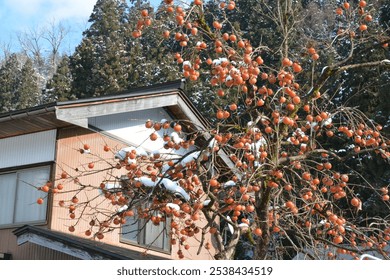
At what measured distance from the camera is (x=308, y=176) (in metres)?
7.06

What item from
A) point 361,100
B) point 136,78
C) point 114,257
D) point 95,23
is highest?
point 95,23

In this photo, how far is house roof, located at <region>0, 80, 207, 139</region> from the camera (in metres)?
10.5

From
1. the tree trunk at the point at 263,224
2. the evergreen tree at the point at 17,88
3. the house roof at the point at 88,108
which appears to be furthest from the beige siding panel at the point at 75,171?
the evergreen tree at the point at 17,88

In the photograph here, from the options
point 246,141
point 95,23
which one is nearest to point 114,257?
point 246,141

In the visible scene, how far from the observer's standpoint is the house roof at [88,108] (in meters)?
10.5

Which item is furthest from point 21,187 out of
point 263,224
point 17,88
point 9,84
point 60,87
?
point 9,84

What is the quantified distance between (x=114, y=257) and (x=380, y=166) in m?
11.9

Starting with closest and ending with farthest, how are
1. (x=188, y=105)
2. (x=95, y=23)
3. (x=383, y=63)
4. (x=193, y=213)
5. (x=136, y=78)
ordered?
(x=193, y=213) → (x=383, y=63) → (x=188, y=105) → (x=136, y=78) → (x=95, y=23)

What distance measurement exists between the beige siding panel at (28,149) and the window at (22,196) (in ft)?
0.64

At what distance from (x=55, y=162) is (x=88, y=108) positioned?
1225 millimetres

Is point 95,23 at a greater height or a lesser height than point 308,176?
greater

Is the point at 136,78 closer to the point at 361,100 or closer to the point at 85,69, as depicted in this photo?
the point at 85,69

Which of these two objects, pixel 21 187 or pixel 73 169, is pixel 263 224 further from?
pixel 21 187

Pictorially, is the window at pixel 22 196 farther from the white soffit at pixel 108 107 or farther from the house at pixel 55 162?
the white soffit at pixel 108 107
